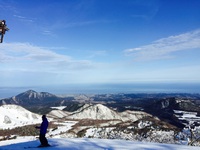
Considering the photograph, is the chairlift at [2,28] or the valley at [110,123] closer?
the chairlift at [2,28]

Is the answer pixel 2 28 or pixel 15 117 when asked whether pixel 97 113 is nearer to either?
pixel 15 117

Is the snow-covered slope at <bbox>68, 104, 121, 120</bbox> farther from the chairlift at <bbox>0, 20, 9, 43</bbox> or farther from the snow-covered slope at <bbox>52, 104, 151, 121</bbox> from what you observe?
the chairlift at <bbox>0, 20, 9, 43</bbox>

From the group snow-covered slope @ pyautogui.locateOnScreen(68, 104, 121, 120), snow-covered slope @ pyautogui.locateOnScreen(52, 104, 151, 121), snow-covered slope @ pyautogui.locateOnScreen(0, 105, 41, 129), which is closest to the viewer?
snow-covered slope @ pyautogui.locateOnScreen(0, 105, 41, 129)

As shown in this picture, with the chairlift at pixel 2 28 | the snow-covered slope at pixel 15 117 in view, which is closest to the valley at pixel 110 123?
the snow-covered slope at pixel 15 117

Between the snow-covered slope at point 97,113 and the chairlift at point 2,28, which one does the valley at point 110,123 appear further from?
the chairlift at point 2,28

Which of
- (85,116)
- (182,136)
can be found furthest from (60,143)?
(85,116)

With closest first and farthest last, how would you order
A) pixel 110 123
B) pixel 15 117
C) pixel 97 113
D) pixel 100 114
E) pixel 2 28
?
pixel 2 28
pixel 110 123
pixel 15 117
pixel 100 114
pixel 97 113

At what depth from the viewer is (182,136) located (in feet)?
72.1

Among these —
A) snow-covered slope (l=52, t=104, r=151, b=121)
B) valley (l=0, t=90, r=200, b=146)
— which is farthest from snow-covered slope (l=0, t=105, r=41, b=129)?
snow-covered slope (l=52, t=104, r=151, b=121)

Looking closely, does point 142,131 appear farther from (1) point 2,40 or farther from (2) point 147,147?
(1) point 2,40

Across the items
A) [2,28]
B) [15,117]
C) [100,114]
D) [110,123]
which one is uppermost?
[2,28]

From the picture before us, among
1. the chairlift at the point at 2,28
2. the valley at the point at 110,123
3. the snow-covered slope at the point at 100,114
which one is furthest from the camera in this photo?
the snow-covered slope at the point at 100,114

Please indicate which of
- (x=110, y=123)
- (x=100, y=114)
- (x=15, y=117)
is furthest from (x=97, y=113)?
(x=110, y=123)

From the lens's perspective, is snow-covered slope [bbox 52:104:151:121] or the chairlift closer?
the chairlift
